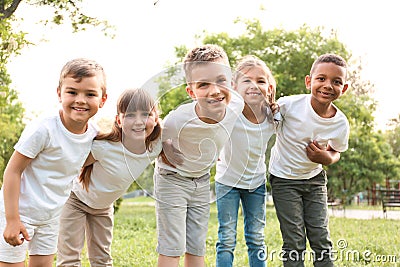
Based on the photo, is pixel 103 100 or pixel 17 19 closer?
pixel 103 100

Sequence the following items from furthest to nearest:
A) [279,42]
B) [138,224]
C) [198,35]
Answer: [198,35], [279,42], [138,224]

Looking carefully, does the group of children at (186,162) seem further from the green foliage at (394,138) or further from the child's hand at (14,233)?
the green foliage at (394,138)

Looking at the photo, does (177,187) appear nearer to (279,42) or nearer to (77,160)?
(77,160)

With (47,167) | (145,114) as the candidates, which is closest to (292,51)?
(145,114)

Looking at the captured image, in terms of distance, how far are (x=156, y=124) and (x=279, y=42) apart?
45.3 ft

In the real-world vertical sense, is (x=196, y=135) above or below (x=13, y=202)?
above

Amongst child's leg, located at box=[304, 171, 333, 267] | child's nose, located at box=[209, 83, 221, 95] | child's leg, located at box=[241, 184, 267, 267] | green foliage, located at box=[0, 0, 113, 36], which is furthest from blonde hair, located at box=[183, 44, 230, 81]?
green foliage, located at box=[0, 0, 113, 36]

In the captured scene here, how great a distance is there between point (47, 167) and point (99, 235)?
61 cm

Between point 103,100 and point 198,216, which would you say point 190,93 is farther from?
point 198,216

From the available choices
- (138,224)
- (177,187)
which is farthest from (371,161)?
(177,187)

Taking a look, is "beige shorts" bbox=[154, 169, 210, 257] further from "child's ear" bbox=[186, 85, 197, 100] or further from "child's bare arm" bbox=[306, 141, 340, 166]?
"child's bare arm" bbox=[306, 141, 340, 166]

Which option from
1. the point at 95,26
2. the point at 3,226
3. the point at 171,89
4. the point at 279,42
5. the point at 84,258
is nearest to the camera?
the point at 3,226

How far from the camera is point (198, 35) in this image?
58.2 ft

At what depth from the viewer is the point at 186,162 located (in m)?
3.05
